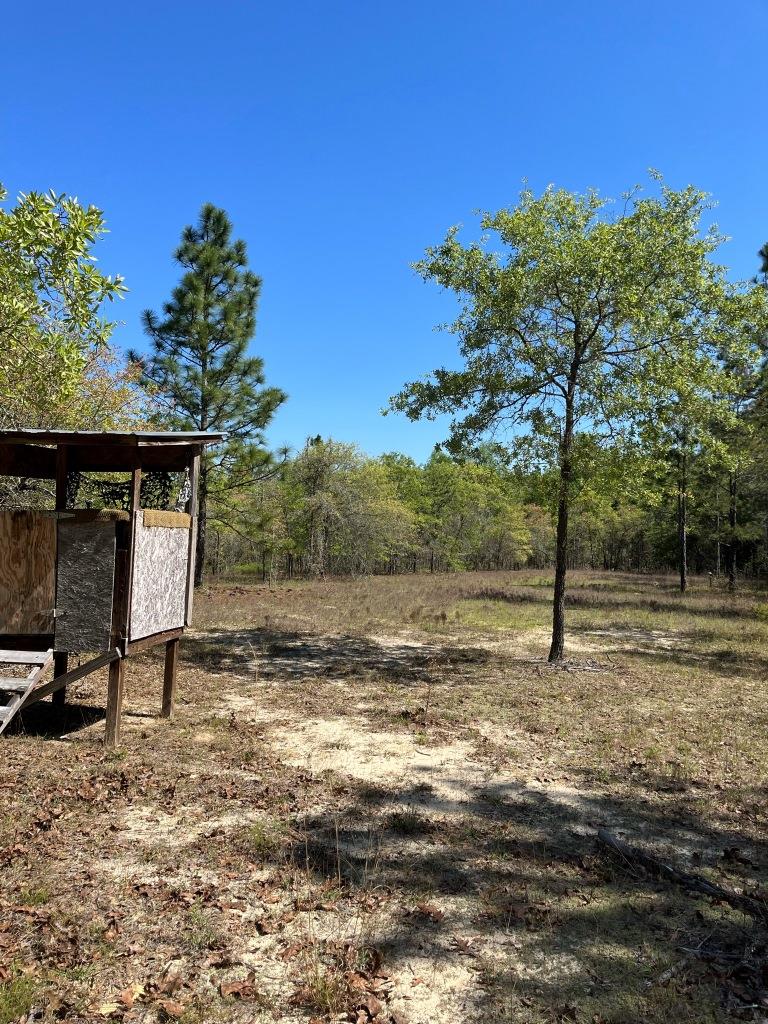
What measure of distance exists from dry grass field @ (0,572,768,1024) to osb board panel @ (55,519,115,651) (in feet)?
3.93

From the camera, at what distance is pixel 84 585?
682cm

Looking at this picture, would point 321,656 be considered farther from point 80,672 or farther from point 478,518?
point 478,518

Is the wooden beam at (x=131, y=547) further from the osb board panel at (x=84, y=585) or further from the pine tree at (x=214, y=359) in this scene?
the pine tree at (x=214, y=359)

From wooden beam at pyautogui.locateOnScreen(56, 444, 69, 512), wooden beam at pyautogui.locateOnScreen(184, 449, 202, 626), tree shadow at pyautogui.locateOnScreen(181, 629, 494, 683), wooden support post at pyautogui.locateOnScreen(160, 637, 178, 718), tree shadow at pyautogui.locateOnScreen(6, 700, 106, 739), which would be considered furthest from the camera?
tree shadow at pyautogui.locateOnScreen(181, 629, 494, 683)

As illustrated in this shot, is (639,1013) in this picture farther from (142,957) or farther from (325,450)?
(325,450)

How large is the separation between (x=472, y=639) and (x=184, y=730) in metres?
9.71

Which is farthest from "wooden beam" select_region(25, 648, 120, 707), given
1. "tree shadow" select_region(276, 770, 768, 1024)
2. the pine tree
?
the pine tree

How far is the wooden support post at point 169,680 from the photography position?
328 inches

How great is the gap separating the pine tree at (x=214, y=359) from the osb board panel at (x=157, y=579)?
14.6m

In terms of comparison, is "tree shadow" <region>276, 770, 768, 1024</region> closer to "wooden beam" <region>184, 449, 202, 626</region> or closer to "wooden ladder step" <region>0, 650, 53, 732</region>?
"wooden ladder step" <region>0, 650, 53, 732</region>

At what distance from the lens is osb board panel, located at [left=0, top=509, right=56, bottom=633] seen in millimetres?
6742

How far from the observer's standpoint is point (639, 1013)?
325 centimetres

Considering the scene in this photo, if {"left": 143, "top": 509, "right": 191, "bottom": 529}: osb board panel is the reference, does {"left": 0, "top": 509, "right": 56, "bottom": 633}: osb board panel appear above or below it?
below

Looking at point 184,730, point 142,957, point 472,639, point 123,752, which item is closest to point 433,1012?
point 142,957
